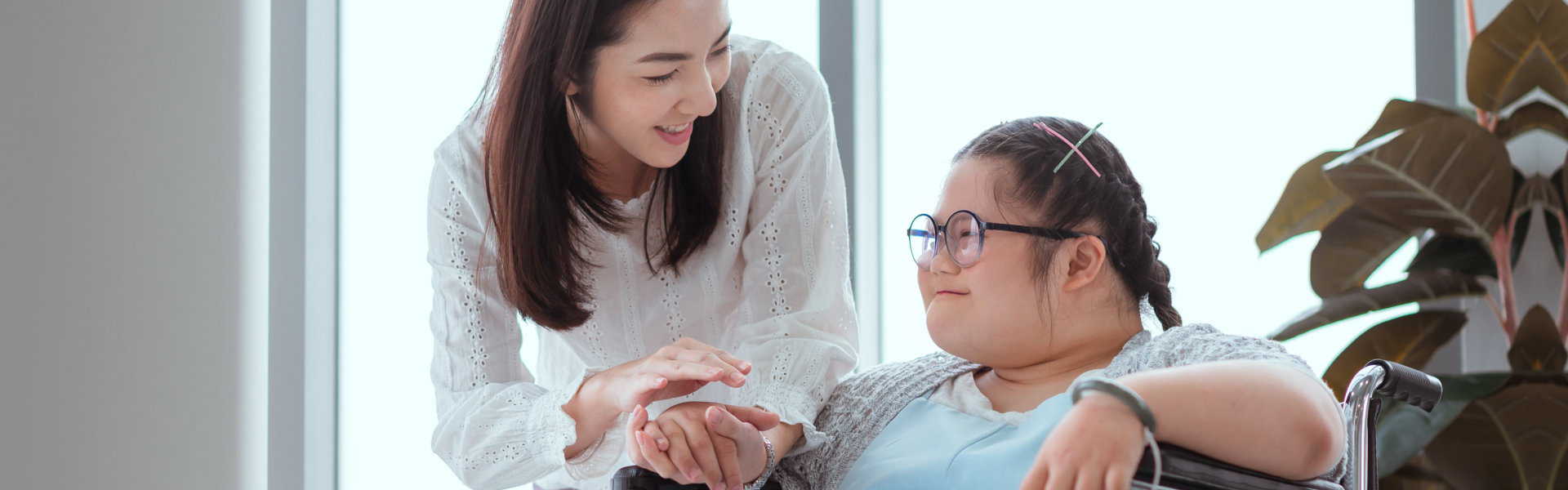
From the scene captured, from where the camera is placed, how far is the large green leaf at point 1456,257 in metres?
1.94

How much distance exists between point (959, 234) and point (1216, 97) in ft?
4.62

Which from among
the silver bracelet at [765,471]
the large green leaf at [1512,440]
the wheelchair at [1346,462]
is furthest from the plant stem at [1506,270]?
the silver bracelet at [765,471]

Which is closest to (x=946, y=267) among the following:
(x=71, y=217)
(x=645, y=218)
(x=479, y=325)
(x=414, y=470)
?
(x=645, y=218)

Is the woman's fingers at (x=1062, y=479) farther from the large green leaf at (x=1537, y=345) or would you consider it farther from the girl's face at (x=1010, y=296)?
the large green leaf at (x=1537, y=345)

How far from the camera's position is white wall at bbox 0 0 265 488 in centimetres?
115

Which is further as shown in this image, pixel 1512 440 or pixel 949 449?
pixel 1512 440

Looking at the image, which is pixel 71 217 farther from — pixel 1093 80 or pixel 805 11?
pixel 1093 80

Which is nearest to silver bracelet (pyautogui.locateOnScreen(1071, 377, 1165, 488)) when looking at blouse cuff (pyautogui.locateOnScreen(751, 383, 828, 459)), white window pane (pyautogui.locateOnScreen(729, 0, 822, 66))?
blouse cuff (pyautogui.locateOnScreen(751, 383, 828, 459))

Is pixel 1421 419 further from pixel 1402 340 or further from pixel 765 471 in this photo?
pixel 765 471

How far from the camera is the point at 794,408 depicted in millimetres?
1225

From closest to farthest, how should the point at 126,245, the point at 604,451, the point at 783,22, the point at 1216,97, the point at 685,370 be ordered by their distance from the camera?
the point at 685,370
the point at 604,451
the point at 126,245
the point at 1216,97
the point at 783,22

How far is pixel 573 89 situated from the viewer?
4.15ft

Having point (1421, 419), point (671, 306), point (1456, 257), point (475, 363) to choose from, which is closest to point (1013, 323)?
point (671, 306)

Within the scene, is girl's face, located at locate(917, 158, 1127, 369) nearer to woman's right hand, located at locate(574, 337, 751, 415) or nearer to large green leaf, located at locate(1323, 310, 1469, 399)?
woman's right hand, located at locate(574, 337, 751, 415)
